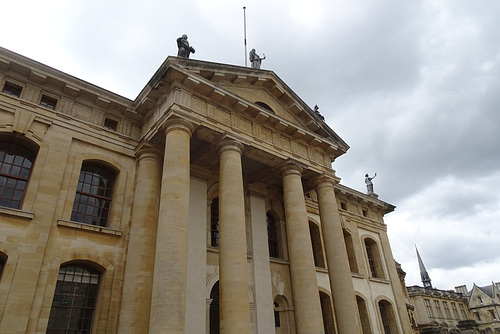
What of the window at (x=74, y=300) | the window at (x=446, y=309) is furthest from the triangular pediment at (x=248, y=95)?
the window at (x=446, y=309)

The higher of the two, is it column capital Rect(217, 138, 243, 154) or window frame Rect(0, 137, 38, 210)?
column capital Rect(217, 138, 243, 154)

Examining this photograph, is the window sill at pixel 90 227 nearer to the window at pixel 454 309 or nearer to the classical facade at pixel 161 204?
the classical facade at pixel 161 204

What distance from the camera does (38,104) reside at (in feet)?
43.7

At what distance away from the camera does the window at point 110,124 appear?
15013 mm

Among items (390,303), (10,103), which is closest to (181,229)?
(10,103)

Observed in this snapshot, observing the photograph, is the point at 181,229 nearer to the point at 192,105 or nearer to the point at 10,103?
the point at 192,105

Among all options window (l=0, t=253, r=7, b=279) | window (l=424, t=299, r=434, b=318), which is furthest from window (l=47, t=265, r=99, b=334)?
window (l=424, t=299, r=434, b=318)

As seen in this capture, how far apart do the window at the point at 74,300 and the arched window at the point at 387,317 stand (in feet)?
58.5

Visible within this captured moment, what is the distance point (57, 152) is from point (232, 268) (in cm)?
776

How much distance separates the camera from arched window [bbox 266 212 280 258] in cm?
1906

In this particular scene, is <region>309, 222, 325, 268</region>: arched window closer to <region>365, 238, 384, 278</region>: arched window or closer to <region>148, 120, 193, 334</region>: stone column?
<region>365, 238, 384, 278</region>: arched window

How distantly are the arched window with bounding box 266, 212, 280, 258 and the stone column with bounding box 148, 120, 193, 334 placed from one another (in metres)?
8.27

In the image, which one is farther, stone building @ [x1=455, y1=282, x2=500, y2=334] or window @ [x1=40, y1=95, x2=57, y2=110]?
stone building @ [x1=455, y1=282, x2=500, y2=334]

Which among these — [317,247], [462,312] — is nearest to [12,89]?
[317,247]
